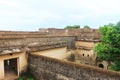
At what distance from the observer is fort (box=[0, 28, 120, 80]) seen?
307 inches

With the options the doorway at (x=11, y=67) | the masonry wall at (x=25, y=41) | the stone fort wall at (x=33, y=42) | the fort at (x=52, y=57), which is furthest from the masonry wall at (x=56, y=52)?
the doorway at (x=11, y=67)

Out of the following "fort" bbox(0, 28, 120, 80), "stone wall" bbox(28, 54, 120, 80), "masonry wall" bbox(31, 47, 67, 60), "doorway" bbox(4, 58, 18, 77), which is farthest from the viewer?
"masonry wall" bbox(31, 47, 67, 60)

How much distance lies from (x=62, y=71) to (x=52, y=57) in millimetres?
2636

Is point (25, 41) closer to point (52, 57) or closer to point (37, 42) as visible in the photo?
point (37, 42)

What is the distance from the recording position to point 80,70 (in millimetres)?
7836

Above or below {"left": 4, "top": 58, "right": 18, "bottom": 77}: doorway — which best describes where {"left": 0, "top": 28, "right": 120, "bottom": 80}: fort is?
above

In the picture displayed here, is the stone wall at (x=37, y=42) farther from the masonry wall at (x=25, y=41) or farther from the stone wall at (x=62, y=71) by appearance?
the stone wall at (x=62, y=71)

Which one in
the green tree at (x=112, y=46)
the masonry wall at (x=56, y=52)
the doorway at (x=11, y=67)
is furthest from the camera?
the masonry wall at (x=56, y=52)

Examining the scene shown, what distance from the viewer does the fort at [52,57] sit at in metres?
7.79

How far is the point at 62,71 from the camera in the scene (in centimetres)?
860

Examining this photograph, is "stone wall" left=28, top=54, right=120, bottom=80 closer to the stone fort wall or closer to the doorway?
the stone fort wall

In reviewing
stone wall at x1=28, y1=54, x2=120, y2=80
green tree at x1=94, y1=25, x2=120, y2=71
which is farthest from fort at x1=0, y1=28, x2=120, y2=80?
green tree at x1=94, y1=25, x2=120, y2=71

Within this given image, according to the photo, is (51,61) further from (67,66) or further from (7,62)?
(7,62)

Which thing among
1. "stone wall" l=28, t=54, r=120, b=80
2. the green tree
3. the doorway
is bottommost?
the doorway
